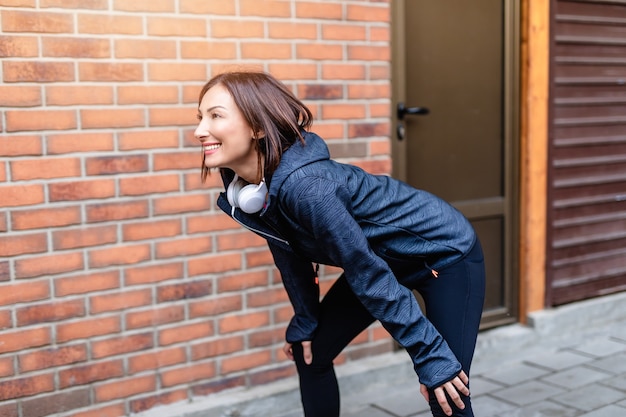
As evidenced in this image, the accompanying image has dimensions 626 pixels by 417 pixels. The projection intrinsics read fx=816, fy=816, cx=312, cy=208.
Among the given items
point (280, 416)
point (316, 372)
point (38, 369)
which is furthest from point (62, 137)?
point (280, 416)

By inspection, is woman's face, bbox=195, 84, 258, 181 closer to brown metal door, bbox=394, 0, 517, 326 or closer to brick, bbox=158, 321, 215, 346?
brick, bbox=158, 321, 215, 346

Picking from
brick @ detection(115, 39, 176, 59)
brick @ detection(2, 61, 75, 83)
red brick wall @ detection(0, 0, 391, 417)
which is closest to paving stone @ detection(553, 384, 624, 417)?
red brick wall @ detection(0, 0, 391, 417)

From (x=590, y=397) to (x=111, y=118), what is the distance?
2677mm

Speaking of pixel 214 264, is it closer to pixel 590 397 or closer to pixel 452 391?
pixel 452 391

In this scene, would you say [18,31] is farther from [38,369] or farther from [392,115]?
[392,115]

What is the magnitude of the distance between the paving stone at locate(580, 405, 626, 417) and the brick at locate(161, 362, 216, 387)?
1.77 meters

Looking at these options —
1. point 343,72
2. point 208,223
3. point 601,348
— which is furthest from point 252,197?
point 601,348

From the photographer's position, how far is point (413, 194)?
8.95ft

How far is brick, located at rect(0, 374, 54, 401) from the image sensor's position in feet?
10.7

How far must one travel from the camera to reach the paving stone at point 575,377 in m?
4.31

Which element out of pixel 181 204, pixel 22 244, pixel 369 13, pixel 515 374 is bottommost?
pixel 515 374

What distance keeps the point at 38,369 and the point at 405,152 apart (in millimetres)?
2178

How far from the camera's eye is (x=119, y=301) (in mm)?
3494

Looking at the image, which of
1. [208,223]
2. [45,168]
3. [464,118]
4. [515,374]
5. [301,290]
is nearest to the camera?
[301,290]
